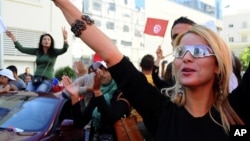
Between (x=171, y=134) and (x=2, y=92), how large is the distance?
189 inches

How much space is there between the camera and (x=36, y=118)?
537cm

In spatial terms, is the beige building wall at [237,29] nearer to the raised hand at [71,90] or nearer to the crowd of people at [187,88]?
the raised hand at [71,90]

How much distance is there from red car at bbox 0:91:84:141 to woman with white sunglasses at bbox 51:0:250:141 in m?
2.95

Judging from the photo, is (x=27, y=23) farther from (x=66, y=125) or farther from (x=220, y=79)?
(x=220, y=79)

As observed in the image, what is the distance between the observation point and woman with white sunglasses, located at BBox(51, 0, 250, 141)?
1939 mm

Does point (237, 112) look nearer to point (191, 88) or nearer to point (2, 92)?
point (191, 88)

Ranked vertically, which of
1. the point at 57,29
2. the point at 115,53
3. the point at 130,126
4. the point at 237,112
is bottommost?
the point at 130,126

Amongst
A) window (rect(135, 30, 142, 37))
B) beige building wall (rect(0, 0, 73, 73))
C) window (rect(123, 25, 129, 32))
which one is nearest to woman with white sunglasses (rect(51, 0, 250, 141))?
beige building wall (rect(0, 0, 73, 73))

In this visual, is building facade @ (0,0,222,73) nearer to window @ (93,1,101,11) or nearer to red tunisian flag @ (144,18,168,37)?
window @ (93,1,101,11)

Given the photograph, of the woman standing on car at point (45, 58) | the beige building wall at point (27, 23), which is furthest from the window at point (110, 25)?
the woman standing on car at point (45, 58)

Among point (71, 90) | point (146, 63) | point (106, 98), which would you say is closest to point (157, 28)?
point (146, 63)

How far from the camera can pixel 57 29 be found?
2166cm

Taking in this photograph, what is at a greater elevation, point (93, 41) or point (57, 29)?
point (57, 29)

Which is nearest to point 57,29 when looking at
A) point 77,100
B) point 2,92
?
point 2,92
